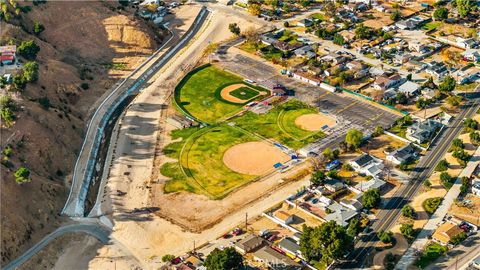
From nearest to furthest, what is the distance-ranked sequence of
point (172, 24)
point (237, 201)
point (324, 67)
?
point (237, 201) → point (324, 67) → point (172, 24)

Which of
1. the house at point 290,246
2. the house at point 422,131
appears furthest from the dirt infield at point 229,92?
the house at point 290,246

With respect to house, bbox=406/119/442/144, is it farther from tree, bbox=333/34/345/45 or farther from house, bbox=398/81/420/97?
tree, bbox=333/34/345/45

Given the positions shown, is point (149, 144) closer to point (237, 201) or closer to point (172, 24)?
point (237, 201)

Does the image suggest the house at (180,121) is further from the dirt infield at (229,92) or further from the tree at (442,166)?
the tree at (442,166)

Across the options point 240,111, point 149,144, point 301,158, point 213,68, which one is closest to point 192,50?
point 213,68

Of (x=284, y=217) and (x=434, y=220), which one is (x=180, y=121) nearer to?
(x=284, y=217)

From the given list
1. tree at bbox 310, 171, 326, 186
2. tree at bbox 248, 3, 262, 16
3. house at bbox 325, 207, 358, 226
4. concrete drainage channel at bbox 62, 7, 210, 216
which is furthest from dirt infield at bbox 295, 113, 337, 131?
tree at bbox 248, 3, 262, 16
